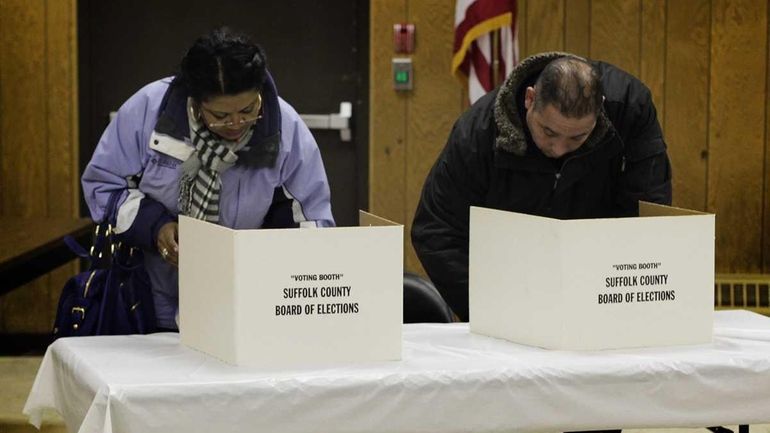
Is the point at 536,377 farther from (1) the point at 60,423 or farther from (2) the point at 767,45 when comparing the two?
(2) the point at 767,45

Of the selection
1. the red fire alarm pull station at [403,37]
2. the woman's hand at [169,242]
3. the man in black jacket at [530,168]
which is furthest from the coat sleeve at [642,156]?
the red fire alarm pull station at [403,37]

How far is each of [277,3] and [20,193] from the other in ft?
4.75

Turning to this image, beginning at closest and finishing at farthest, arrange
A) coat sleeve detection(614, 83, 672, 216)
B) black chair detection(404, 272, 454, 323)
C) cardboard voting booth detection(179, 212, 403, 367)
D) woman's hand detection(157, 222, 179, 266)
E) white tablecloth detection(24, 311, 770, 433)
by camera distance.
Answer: white tablecloth detection(24, 311, 770, 433), cardboard voting booth detection(179, 212, 403, 367), woman's hand detection(157, 222, 179, 266), coat sleeve detection(614, 83, 672, 216), black chair detection(404, 272, 454, 323)

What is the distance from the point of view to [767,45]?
5.69 metres

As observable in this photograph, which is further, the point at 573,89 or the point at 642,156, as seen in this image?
the point at 642,156

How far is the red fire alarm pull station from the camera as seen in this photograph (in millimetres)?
5629

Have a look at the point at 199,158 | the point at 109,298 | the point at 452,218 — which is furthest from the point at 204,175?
the point at 452,218

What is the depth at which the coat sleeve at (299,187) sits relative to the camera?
2955 mm

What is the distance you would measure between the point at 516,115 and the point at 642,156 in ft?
1.16

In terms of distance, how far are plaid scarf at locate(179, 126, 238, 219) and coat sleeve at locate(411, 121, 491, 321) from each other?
61 centimetres

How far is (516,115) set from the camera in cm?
304

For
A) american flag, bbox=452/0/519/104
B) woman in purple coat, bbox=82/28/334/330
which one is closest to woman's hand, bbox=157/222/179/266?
woman in purple coat, bbox=82/28/334/330

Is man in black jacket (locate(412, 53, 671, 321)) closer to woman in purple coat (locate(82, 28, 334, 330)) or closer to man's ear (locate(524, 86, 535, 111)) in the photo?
man's ear (locate(524, 86, 535, 111))

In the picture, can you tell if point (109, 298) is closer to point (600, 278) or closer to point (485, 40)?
point (600, 278)
